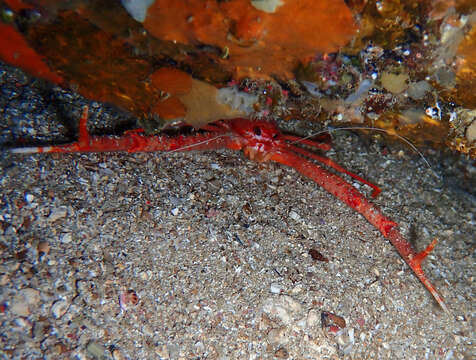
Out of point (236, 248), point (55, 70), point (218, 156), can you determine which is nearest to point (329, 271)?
point (236, 248)

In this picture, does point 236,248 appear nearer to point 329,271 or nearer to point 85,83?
point 329,271

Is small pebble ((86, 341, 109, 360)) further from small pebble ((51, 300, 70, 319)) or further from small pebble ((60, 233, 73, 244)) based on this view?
small pebble ((60, 233, 73, 244))

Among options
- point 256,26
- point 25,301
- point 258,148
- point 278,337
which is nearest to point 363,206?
point 258,148

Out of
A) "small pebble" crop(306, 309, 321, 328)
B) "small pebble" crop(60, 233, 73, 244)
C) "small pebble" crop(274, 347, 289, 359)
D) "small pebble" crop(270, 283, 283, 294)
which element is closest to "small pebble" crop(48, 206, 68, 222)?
"small pebble" crop(60, 233, 73, 244)

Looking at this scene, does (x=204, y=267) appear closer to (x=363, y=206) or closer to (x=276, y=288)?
(x=276, y=288)

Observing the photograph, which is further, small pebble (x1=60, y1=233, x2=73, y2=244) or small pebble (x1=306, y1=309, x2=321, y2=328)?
small pebble (x1=306, y1=309, x2=321, y2=328)

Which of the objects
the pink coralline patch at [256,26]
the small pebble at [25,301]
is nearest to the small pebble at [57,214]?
the small pebble at [25,301]

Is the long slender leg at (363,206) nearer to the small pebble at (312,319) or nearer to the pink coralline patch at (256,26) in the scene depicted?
the small pebble at (312,319)
